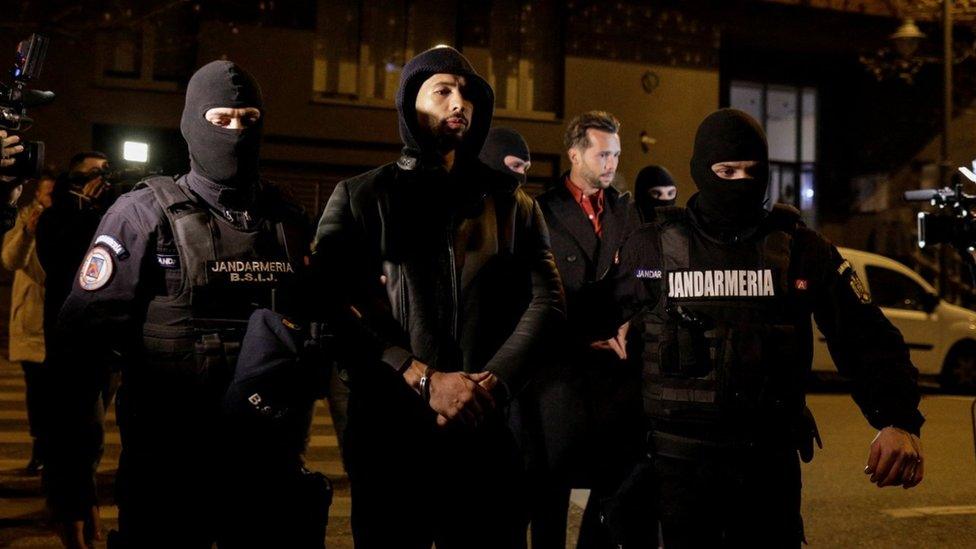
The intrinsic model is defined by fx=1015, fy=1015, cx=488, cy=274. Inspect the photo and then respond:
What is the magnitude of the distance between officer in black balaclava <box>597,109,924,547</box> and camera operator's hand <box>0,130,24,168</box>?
229 cm

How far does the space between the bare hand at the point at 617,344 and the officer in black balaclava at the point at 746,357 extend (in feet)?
2.32

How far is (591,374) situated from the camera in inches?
170

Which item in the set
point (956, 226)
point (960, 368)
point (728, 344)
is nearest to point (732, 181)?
point (728, 344)

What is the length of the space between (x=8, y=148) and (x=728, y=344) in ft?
8.50

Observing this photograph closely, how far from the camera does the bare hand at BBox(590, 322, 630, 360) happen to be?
4176mm

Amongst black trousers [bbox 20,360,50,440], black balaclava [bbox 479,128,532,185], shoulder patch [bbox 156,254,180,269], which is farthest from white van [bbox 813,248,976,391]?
shoulder patch [bbox 156,254,180,269]

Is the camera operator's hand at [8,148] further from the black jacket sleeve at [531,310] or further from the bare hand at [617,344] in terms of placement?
the bare hand at [617,344]

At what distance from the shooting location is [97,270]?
317cm

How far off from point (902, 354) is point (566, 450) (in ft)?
5.00

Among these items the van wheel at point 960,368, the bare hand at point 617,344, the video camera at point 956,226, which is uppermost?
the video camera at point 956,226

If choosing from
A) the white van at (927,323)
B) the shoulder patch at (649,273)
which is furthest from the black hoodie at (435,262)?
the white van at (927,323)

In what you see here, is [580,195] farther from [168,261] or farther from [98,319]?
[98,319]

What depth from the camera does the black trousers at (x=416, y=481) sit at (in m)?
2.93

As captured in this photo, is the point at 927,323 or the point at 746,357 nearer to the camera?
the point at 746,357
